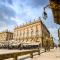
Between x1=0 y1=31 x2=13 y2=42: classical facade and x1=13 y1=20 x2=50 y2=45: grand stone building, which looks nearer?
x1=13 y1=20 x2=50 y2=45: grand stone building

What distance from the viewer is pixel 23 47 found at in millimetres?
42188

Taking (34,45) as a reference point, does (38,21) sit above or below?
above

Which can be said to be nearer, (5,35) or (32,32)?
(32,32)

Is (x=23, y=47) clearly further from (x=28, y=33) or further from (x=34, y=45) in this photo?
(x=28, y=33)

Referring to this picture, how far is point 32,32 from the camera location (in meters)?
59.6

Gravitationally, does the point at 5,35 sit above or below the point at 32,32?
below

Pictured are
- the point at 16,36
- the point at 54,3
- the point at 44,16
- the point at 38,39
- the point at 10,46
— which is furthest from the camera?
the point at 16,36

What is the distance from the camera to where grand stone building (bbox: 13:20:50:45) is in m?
56.5

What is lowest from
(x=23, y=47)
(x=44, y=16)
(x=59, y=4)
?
(x=23, y=47)

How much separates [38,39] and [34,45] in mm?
12500

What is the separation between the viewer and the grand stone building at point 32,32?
5647 centimetres

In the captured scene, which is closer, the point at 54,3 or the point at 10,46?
the point at 54,3

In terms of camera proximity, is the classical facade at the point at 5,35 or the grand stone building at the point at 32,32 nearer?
the grand stone building at the point at 32,32

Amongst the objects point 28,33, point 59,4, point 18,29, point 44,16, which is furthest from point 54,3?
point 18,29
